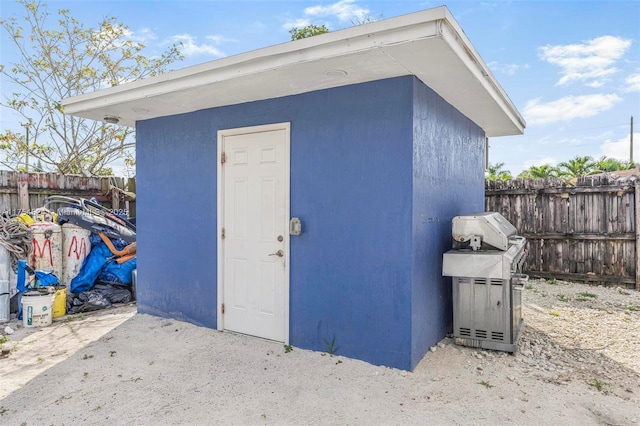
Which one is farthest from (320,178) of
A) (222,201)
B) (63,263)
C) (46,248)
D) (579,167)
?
(579,167)

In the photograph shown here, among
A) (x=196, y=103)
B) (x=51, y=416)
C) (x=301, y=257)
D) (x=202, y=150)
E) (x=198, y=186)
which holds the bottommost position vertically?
(x=51, y=416)

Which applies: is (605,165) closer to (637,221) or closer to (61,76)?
(637,221)

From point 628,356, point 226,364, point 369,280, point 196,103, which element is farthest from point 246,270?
point 628,356

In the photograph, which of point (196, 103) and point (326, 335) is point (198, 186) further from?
point (326, 335)

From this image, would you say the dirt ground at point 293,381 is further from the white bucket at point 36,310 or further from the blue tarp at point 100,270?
the blue tarp at point 100,270

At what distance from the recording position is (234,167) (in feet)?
13.8

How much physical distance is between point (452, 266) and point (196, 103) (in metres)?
3.07

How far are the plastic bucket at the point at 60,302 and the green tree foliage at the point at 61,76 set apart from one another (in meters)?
6.03

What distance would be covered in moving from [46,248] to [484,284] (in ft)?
17.5

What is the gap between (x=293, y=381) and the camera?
10.3ft

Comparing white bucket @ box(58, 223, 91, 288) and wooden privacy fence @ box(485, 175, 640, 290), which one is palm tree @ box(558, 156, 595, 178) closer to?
wooden privacy fence @ box(485, 175, 640, 290)

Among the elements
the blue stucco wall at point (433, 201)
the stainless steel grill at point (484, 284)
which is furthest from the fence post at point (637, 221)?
the stainless steel grill at point (484, 284)

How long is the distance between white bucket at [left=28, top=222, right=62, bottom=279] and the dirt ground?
1071 mm

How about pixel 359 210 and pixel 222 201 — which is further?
pixel 222 201
